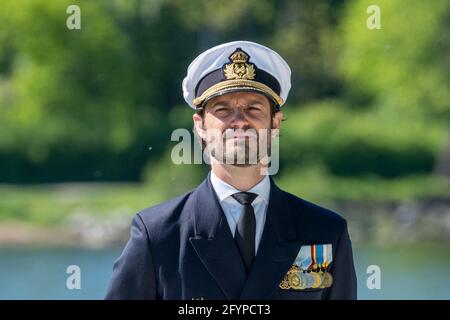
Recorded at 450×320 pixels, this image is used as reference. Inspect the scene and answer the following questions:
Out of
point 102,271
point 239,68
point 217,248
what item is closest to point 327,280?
point 217,248

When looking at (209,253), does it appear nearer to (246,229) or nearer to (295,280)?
(246,229)

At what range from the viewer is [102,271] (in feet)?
52.2

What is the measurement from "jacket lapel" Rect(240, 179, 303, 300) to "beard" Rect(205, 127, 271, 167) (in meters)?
0.14

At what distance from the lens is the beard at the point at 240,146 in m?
2.67

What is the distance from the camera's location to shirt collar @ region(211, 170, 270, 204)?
2.78 metres

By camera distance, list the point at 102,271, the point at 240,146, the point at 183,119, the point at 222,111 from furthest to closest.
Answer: the point at 183,119, the point at 102,271, the point at 222,111, the point at 240,146

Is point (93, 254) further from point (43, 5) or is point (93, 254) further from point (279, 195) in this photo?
point (279, 195)

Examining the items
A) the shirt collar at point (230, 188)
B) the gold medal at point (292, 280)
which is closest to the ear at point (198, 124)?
the shirt collar at point (230, 188)

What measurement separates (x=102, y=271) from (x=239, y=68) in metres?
13.3

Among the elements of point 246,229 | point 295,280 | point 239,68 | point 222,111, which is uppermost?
point 239,68

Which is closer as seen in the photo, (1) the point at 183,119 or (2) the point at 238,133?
(2) the point at 238,133

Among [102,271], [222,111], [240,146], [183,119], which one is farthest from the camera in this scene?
[183,119]

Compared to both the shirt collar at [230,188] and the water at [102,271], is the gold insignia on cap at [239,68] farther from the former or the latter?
the water at [102,271]

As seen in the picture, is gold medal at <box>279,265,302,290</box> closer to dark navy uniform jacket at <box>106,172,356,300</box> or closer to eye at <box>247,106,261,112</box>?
dark navy uniform jacket at <box>106,172,356,300</box>
